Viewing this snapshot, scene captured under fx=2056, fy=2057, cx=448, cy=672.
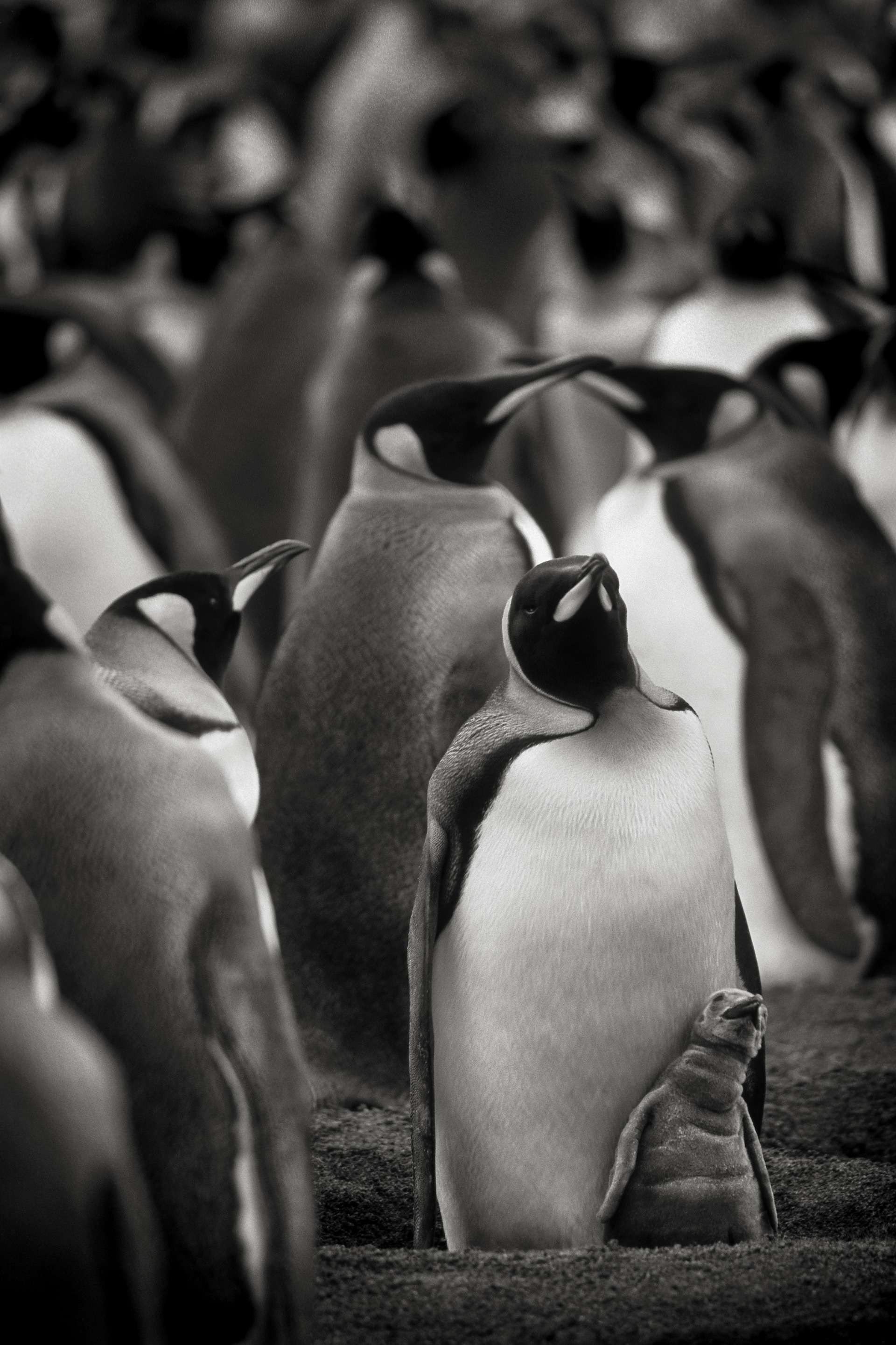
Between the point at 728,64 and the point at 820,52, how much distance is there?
1.45ft

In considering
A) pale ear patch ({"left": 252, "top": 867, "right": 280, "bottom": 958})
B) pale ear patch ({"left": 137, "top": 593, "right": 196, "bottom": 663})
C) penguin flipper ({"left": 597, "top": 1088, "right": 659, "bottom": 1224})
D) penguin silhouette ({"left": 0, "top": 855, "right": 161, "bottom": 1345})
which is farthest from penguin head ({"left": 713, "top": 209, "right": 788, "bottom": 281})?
penguin silhouette ({"left": 0, "top": 855, "right": 161, "bottom": 1345})

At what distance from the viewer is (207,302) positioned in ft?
21.3

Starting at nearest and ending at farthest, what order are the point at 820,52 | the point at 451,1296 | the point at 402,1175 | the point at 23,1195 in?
the point at 23,1195 < the point at 451,1296 < the point at 402,1175 < the point at 820,52

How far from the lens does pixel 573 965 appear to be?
82.9 inches

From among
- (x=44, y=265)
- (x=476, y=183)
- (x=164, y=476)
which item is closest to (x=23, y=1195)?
(x=164, y=476)

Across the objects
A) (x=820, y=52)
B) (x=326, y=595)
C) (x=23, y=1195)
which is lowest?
(x=820, y=52)

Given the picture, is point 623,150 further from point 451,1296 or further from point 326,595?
point 451,1296

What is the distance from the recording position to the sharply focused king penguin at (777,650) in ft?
11.2

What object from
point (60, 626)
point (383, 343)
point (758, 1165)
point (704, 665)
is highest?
point (60, 626)

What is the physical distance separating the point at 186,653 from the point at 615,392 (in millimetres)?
1411

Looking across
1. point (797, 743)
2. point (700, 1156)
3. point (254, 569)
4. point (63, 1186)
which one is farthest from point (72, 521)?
point (63, 1186)

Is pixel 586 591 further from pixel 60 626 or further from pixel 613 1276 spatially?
pixel 613 1276

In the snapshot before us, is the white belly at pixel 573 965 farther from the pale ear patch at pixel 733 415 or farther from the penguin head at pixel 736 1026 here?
the pale ear patch at pixel 733 415

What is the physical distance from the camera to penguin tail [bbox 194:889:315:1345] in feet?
5.46
